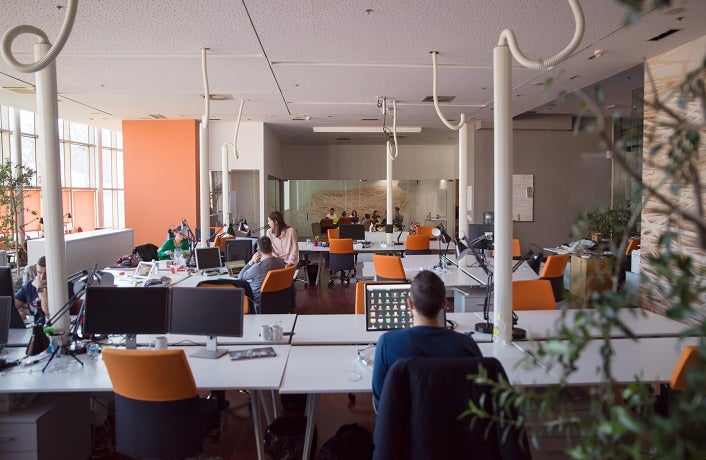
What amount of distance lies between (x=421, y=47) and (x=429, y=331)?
437cm

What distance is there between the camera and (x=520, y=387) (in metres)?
0.91

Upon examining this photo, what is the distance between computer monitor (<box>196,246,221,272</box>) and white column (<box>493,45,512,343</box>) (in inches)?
163

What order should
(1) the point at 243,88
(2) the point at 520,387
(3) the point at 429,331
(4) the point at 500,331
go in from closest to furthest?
1. (2) the point at 520,387
2. (3) the point at 429,331
3. (4) the point at 500,331
4. (1) the point at 243,88

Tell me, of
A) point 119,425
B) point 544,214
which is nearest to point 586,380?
point 119,425

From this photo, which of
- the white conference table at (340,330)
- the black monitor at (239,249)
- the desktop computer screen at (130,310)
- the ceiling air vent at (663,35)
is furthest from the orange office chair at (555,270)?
the desktop computer screen at (130,310)

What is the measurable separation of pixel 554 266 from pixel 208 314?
13.8 ft

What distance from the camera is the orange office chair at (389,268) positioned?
236 inches

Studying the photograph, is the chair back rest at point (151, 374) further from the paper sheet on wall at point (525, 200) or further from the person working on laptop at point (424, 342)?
the paper sheet on wall at point (525, 200)

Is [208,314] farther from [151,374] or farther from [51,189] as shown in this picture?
[51,189]

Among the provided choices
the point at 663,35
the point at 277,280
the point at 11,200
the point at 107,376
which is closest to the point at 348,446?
the point at 107,376

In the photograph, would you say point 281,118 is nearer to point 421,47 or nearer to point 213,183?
point 213,183

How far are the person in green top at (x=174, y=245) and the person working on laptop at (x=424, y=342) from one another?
586cm

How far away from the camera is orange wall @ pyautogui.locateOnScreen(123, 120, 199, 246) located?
1168 cm

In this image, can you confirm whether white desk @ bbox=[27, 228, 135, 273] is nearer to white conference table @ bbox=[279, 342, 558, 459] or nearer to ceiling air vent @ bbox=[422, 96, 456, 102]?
white conference table @ bbox=[279, 342, 558, 459]
